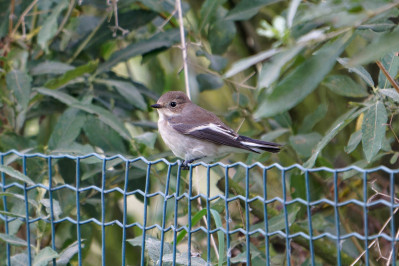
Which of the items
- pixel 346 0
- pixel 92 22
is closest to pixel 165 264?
pixel 346 0

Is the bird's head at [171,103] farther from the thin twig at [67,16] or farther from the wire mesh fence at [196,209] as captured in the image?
the thin twig at [67,16]

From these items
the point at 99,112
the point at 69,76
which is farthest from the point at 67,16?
the point at 99,112

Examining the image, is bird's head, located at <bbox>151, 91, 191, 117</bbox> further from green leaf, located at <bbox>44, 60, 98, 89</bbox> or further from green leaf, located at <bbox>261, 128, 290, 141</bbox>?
green leaf, located at <bbox>261, 128, 290, 141</bbox>

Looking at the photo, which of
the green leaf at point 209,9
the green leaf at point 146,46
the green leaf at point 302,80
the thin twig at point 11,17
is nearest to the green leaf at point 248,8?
the green leaf at point 209,9

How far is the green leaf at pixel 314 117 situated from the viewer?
3244 mm

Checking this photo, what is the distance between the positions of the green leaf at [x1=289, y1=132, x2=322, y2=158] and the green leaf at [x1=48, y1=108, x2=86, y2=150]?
1.15 m

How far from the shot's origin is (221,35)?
147 inches

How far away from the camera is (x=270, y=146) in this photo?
2881 millimetres

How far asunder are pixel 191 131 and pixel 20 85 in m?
1.00

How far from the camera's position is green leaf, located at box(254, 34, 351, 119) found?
1.29 metres

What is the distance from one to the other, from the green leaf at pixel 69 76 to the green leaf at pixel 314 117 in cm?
126

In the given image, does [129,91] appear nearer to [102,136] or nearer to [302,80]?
[102,136]

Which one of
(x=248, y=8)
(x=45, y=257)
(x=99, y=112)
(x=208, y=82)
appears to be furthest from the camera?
(x=208, y=82)

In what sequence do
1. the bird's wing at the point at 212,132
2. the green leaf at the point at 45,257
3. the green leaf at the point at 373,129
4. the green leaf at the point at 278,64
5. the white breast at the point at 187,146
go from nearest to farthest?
the green leaf at the point at 278,64 → the green leaf at the point at 373,129 → the green leaf at the point at 45,257 → the bird's wing at the point at 212,132 → the white breast at the point at 187,146
